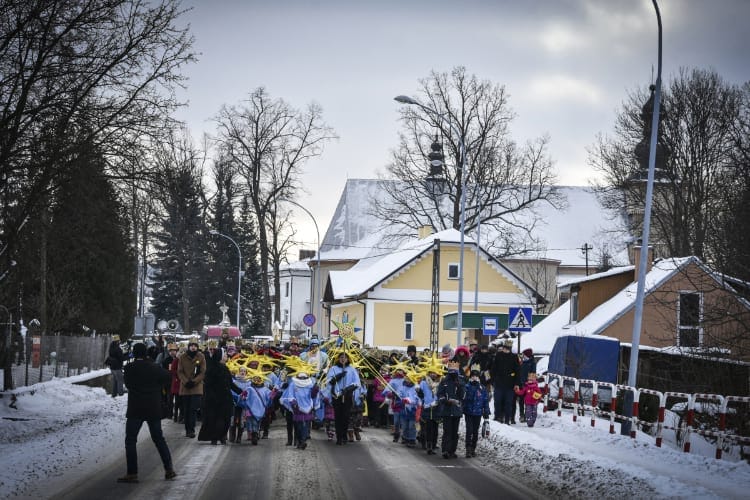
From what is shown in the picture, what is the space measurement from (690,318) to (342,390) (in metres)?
11.8

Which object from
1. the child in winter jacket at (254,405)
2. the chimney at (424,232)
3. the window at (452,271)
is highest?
the chimney at (424,232)

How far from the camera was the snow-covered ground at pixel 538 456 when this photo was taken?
1295 centimetres

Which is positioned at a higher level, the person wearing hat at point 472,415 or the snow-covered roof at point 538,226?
the snow-covered roof at point 538,226

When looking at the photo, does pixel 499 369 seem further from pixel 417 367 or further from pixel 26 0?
pixel 26 0

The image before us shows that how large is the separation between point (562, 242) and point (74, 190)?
6663 cm

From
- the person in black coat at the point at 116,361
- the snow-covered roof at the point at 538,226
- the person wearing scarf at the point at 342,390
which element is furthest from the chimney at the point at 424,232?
the person wearing scarf at the point at 342,390

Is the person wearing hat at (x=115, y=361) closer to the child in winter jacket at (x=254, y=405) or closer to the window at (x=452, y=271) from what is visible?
the child in winter jacket at (x=254, y=405)

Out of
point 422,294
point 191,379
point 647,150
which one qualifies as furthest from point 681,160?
point 191,379

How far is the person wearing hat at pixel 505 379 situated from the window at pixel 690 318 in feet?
13.2

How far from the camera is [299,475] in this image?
46.8ft

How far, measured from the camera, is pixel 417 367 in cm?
2178

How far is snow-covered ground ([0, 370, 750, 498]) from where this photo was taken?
12.9m

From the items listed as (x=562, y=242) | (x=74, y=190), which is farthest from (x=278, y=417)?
(x=562, y=242)

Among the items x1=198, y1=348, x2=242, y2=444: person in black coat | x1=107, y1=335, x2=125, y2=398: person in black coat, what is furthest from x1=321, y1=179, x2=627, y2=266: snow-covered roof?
x1=198, y1=348, x2=242, y2=444: person in black coat
